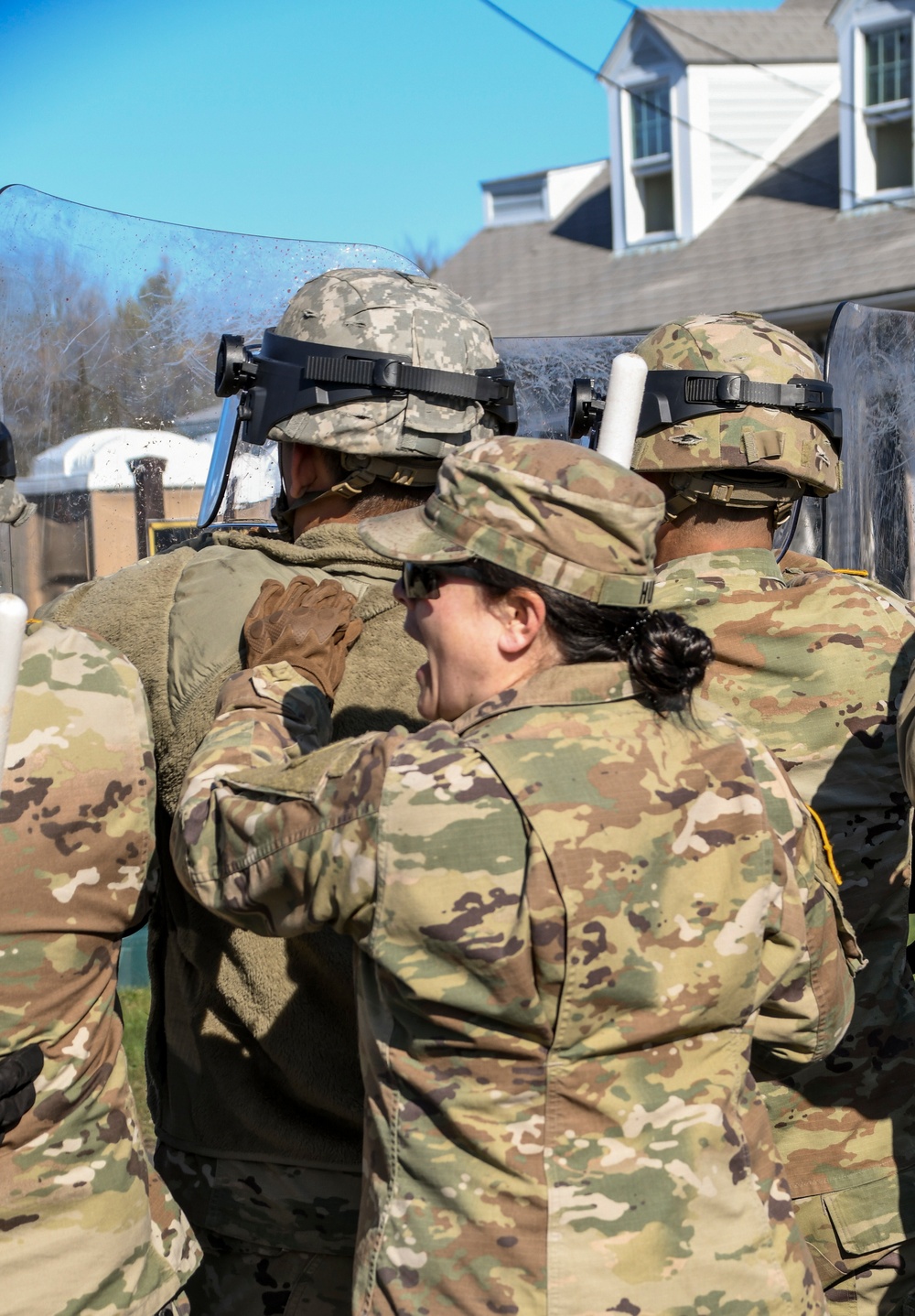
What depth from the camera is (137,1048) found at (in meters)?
5.79

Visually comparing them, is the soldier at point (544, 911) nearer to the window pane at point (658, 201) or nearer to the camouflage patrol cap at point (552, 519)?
the camouflage patrol cap at point (552, 519)

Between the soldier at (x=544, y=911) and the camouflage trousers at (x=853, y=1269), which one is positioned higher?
the soldier at (x=544, y=911)

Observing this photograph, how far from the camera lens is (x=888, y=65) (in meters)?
14.9

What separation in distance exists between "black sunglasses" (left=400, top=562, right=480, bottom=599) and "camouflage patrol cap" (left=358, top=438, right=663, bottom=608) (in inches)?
1.0

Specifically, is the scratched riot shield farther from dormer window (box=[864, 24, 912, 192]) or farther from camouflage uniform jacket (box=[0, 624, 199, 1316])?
dormer window (box=[864, 24, 912, 192])

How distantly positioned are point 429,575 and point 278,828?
0.41 meters

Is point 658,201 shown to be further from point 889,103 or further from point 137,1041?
point 137,1041

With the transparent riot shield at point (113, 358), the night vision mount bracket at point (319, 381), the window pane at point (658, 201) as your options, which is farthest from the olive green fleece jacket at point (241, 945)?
the window pane at point (658, 201)

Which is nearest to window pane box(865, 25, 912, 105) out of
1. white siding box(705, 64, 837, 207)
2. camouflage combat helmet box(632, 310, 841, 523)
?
white siding box(705, 64, 837, 207)

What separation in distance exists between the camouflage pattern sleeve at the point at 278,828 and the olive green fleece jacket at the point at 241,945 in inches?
13.2

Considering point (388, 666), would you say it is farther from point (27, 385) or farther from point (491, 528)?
point (27, 385)

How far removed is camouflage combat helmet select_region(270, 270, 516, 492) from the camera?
253 cm

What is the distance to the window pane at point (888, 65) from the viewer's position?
A: 14734 mm

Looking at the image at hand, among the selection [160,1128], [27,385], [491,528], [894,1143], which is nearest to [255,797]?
[491,528]
